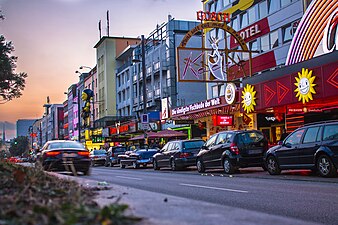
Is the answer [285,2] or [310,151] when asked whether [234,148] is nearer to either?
[310,151]

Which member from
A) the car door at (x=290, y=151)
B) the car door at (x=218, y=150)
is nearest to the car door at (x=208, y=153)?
the car door at (x=218, y=150)

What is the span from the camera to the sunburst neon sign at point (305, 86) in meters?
21.0

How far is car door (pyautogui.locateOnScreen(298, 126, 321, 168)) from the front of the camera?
51.3 ft

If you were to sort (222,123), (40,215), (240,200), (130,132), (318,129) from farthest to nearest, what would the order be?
(130,132)
(222,123)
(318,129)
(240,200)
(40,215)

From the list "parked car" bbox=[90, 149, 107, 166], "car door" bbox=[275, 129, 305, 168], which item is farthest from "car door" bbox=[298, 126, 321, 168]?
"parked car" bbox=[90, 149, 107, 166]

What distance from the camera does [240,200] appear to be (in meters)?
10.1

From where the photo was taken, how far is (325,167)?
49.2 ft

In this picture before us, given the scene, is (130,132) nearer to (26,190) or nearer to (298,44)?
(298,44)

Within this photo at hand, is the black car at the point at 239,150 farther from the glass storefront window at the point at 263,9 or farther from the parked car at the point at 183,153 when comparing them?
the glass storefront window at the point at 263,9

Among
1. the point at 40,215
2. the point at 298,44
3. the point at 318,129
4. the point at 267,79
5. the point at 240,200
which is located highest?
the point at 298,44

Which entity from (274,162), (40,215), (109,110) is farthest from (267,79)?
(109,110)

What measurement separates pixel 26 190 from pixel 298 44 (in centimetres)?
2342

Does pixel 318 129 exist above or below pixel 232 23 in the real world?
below

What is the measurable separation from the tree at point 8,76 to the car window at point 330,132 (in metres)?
10.0
